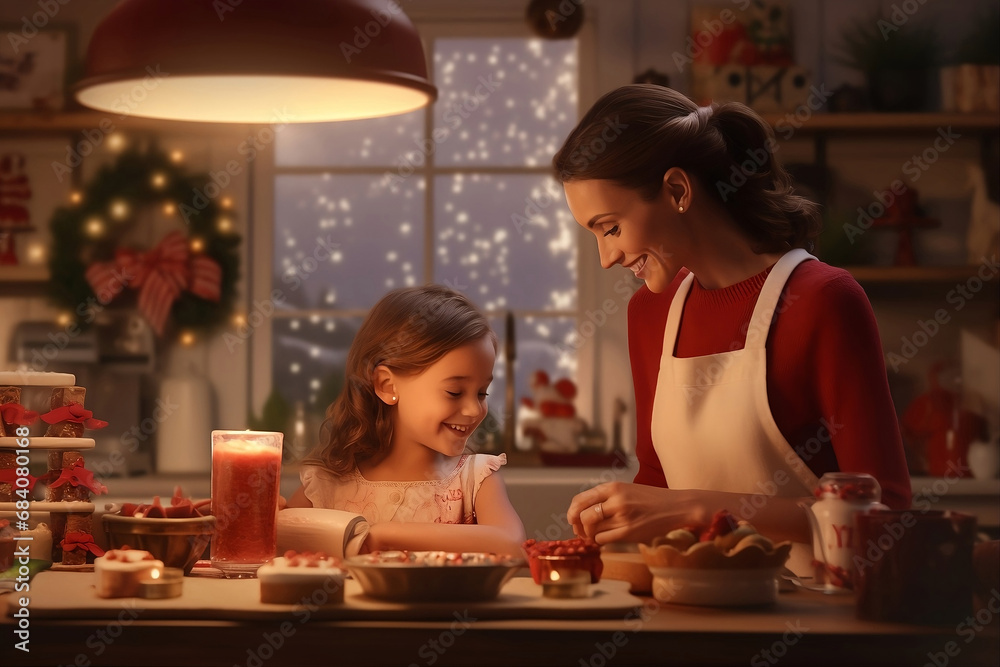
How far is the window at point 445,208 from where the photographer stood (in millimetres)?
3734

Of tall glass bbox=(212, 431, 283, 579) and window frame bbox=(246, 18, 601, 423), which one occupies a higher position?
window frame bbox=(246, 18, 601, 423)

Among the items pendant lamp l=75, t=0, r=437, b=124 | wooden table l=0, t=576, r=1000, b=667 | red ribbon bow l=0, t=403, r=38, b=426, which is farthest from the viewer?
red ribbon bow l=0, t=403, r=38, b=426

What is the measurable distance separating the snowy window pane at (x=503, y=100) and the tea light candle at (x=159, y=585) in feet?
9.31

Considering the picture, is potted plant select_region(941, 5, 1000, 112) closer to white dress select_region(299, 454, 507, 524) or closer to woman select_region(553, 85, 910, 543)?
woman select_region(553, 85, 910, 543)

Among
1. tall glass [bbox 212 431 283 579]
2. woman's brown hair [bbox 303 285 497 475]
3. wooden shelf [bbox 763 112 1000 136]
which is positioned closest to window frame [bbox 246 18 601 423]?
wooden shelf [bbox 763 112 1000 136]

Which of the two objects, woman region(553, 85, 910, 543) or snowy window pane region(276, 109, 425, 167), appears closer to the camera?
woman region(553, 85, 910, 543)

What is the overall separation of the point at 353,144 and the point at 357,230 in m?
0.30

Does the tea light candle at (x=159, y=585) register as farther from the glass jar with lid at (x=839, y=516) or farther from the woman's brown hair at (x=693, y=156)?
the woman's brown hair at (x=693, y=156)

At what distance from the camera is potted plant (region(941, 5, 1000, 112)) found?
345 cm

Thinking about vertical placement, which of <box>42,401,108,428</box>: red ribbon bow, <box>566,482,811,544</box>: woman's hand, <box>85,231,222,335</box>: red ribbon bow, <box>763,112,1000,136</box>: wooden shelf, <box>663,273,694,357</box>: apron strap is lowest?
<box>566,482,811,544</box>: woman's hand

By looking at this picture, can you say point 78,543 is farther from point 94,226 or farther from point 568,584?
point 94,226

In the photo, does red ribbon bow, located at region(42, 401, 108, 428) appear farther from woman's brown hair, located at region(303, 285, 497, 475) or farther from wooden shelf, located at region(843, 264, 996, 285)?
wooden shelf, located at region(843, 264, 996, 285)

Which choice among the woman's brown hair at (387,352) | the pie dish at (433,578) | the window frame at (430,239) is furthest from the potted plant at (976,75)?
the pie dish at (433,578)

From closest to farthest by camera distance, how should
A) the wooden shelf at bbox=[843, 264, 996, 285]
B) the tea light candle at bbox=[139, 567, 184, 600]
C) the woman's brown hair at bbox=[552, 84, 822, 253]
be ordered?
the tea light candle at bbox=[139, 567, 184, 600] < the woman's brown hair at bbox=[552, 84, 822, 253] < the wooden shelf at bbox=[843, 264, 996, 285]
